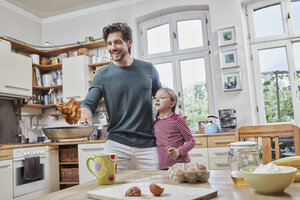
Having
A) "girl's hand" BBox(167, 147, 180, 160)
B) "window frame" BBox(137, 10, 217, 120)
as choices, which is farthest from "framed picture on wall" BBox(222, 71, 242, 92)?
"girl's hand" BBox(167, 147, 180, 160)

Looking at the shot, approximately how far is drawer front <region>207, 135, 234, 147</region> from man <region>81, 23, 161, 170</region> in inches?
70.9

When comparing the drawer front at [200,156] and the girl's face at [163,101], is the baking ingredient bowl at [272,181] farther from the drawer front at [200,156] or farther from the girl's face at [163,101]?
the drawer front at [200,156]

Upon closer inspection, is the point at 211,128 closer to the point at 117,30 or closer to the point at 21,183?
the point at 117,30

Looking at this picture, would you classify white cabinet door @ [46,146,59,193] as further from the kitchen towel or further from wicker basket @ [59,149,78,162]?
the kitchen towel

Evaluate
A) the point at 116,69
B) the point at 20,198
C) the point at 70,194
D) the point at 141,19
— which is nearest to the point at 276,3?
the point at 141,19

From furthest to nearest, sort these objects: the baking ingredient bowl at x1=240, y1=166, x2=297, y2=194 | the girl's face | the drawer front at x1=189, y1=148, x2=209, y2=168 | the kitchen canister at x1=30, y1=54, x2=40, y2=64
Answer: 1. the kitchen canister at x1=30, y1=54, x2=40, y2=64
2. the drawer front at x1=189, y1=148, x2=209, y2=168
3. the girl's face
4. the baking ingredient bowl at x1=240, y1=166, x2=297, y2=194

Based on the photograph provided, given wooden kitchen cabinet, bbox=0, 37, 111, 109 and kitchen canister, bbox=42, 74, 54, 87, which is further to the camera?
kitchen canister, bbox=42, 74, 54, 87

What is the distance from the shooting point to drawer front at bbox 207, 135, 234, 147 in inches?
120

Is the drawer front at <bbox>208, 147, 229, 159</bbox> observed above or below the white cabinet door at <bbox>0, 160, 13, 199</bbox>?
above

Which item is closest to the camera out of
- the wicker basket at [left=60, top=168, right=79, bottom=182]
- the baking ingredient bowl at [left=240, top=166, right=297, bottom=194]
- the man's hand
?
the baking ingredient bowl at [left=240, top=166, right=297, bottom=194]

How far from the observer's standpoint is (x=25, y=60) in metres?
3.86

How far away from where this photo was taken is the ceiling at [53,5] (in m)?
4.22

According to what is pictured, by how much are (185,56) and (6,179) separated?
285 centimetres

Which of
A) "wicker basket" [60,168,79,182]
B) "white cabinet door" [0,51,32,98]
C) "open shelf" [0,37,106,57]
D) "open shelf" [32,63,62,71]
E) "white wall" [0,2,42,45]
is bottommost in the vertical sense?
"wicker basket" [60,168,79,182]
